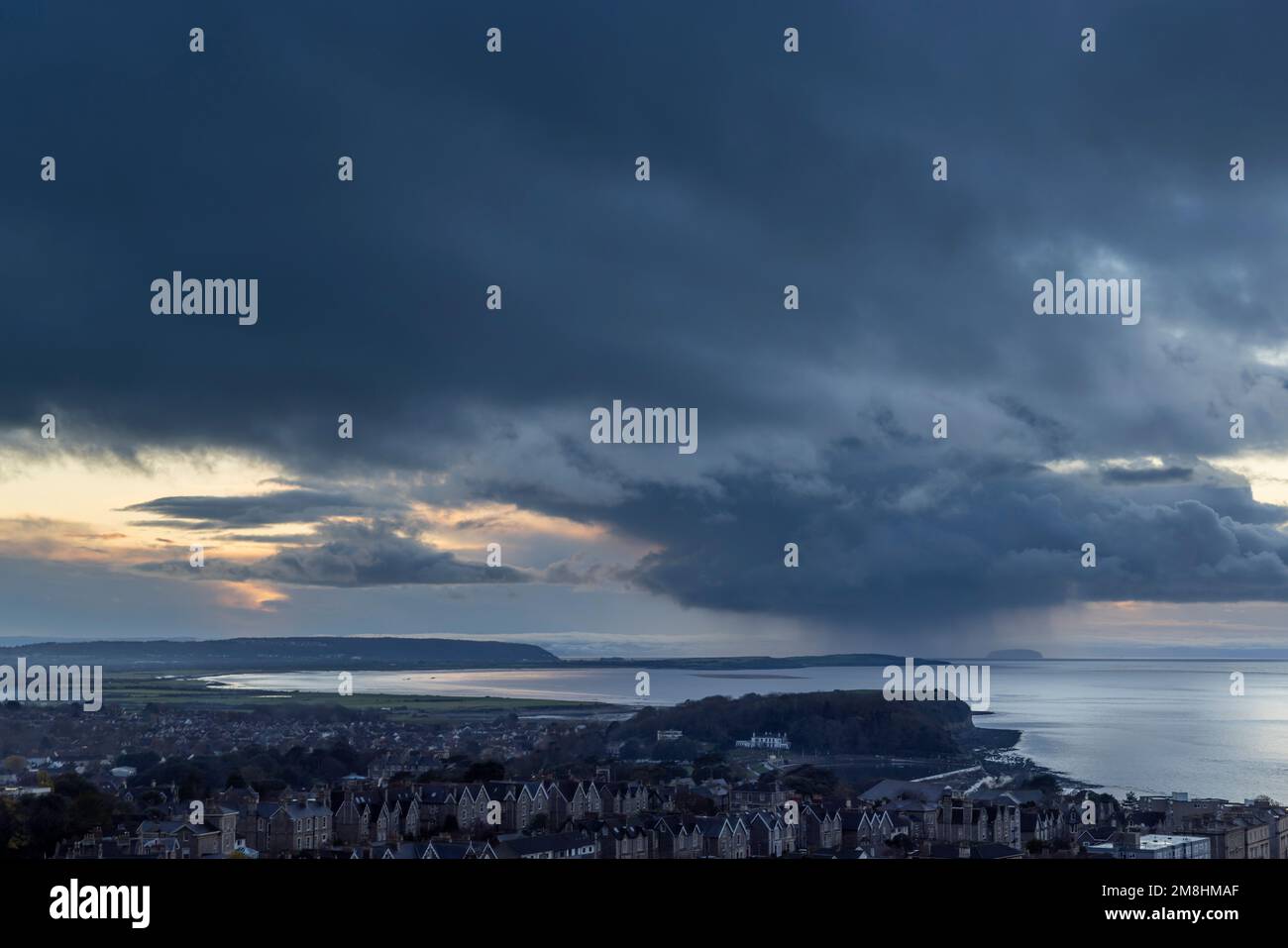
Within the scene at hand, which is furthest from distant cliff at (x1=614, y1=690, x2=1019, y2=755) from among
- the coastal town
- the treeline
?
the coastal town

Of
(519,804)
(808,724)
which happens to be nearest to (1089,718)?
(808,724)

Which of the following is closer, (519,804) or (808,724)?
(519,804)

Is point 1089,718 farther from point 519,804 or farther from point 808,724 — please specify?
point 519,804
